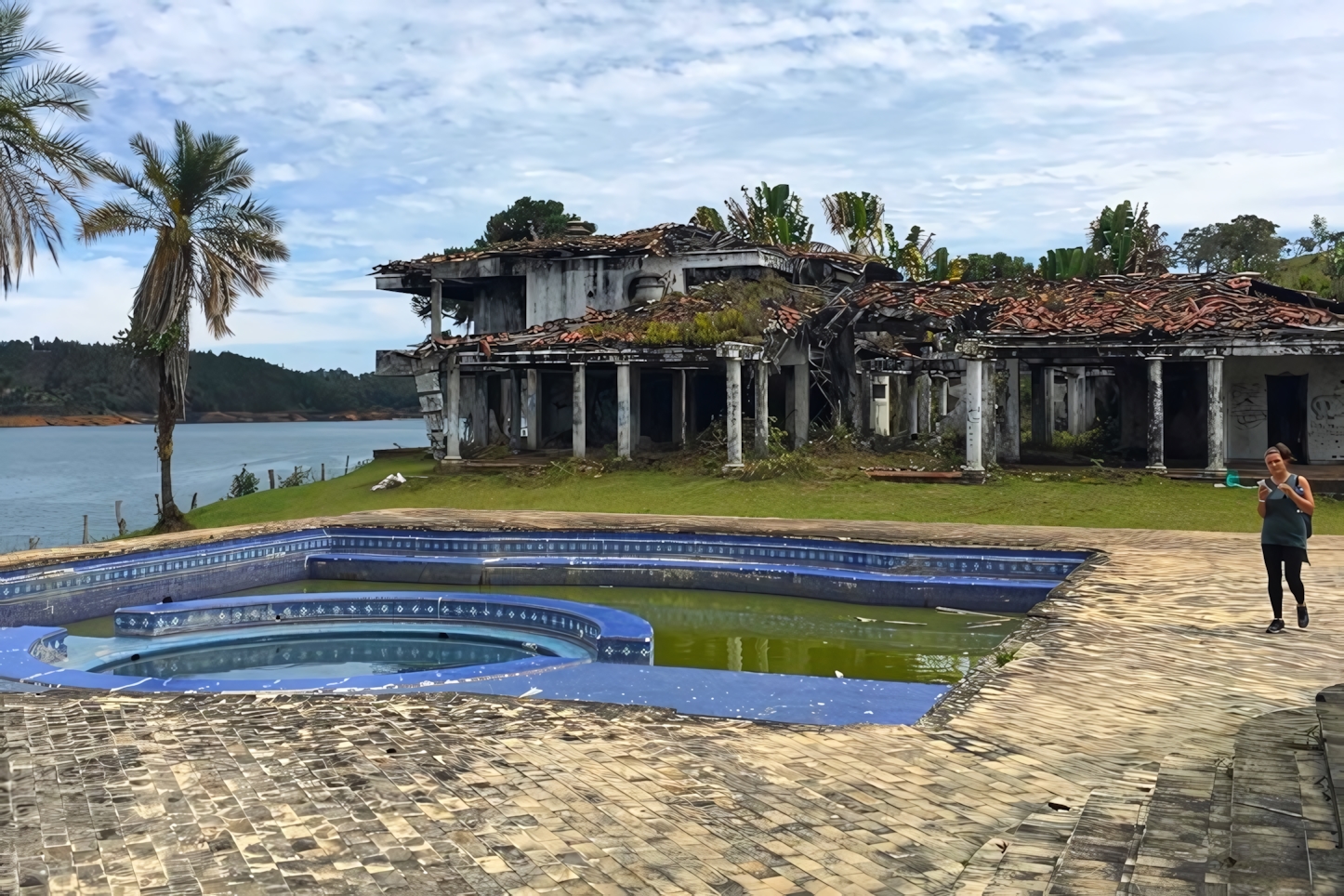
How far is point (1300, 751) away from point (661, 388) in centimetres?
2752

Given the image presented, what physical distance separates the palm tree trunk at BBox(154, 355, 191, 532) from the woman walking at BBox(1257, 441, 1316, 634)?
1975 cm

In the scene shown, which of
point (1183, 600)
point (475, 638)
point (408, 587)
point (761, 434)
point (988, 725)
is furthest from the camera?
point (761, 434)

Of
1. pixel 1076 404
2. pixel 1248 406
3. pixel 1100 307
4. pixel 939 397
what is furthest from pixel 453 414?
pixel 939 397

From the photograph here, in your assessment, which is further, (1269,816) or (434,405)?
(434,405)

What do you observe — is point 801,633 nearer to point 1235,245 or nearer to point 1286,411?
point 1286,411

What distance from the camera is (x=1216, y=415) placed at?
22.3 m

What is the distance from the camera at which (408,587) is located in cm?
1681

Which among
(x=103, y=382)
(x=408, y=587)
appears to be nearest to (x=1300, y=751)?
(x=408, y=587)

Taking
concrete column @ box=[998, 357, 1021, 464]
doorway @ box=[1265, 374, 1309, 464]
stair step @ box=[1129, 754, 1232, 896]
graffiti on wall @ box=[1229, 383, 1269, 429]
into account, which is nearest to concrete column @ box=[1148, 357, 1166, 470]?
graffiti on wall @ box=[1229, 383, 1269, 429]

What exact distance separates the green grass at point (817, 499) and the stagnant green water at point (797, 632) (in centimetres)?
599

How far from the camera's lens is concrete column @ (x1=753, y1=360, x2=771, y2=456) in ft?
85.3

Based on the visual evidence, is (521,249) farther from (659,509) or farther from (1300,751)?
(1300,751)

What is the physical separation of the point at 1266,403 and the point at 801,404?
34.1 ft

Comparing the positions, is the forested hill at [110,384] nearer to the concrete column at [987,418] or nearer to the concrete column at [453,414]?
the concrete column at [453,414]
